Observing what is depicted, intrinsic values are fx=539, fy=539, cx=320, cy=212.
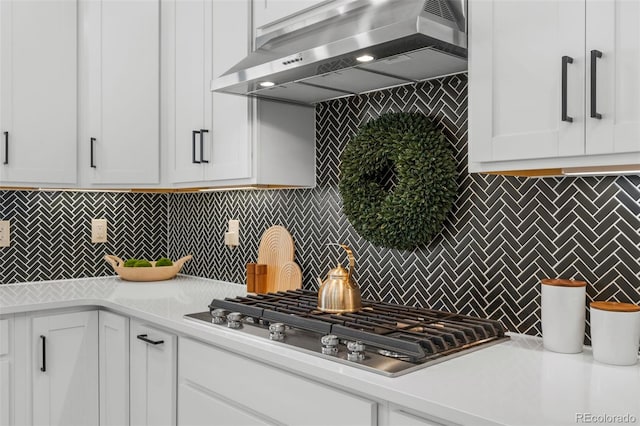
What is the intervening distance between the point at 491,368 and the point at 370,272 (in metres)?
0.87

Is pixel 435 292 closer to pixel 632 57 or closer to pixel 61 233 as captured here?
pixel 632 57

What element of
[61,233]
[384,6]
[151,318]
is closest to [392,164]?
[384,6]

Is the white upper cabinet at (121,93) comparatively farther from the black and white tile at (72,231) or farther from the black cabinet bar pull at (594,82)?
the black cabinet bar pull at (594,82)

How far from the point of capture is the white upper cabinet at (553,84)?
1214 mm

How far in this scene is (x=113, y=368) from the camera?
230cm

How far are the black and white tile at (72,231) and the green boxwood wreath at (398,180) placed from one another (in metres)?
1.56

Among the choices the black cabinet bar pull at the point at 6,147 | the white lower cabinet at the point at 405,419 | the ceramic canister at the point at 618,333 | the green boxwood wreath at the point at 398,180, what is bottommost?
the white lower cabinet at the point at 405,419

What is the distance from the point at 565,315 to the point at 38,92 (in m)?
2.45

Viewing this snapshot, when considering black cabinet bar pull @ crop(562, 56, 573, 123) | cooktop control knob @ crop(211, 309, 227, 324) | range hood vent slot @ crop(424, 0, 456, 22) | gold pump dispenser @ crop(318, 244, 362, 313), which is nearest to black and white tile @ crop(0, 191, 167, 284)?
cooktop control knob @ crop(211, 309, 227, 324)

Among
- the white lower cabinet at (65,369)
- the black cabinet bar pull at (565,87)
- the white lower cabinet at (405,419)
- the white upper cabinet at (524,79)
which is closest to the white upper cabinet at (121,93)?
the white lower cabinet at (65,369)

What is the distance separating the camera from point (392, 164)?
2.06 metres

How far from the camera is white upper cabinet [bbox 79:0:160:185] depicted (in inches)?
106

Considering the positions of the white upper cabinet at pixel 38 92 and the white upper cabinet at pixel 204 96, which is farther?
the white upper cabinet at pixel 38 92

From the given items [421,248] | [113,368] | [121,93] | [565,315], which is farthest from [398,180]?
[121,93]
